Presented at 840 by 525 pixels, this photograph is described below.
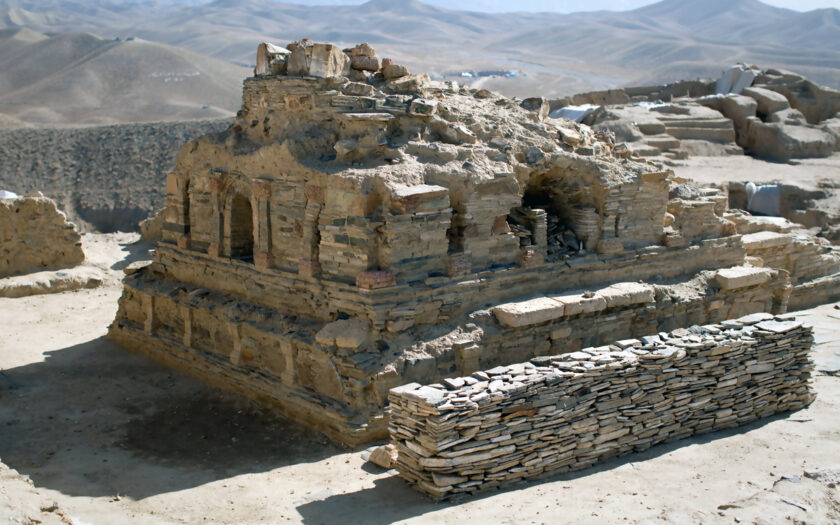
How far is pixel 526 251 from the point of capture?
10.4 metres

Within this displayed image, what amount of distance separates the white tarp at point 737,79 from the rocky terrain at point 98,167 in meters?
20.0

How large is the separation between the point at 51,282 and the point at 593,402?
11644mm

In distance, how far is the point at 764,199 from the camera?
19781 millimetres

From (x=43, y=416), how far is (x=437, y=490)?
5.58 meters

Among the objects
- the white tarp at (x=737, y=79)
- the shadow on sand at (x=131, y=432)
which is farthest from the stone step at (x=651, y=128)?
the shadow on sand at (x=131, y=432)

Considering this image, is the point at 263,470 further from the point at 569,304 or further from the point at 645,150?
the point at 645,150

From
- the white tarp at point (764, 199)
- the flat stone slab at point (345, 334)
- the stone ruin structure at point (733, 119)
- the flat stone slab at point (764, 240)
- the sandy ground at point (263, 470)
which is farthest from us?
the stone ruin structure at point (733, 119)

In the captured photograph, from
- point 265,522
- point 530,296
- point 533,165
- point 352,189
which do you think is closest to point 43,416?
point 265,522

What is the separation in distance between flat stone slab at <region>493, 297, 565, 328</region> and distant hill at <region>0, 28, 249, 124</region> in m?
43.8

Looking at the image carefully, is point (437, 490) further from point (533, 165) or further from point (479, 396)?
point (533, 165)

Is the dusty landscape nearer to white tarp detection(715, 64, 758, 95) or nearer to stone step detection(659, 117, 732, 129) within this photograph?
stone step detection(659, 117, 732, 129)

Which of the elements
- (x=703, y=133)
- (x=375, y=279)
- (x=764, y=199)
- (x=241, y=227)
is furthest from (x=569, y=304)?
(x=703, y=133)

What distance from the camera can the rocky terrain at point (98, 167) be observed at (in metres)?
31.0

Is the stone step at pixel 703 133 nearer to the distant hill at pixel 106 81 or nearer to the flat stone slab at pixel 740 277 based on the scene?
the flat stone slab at pixel 740 277
